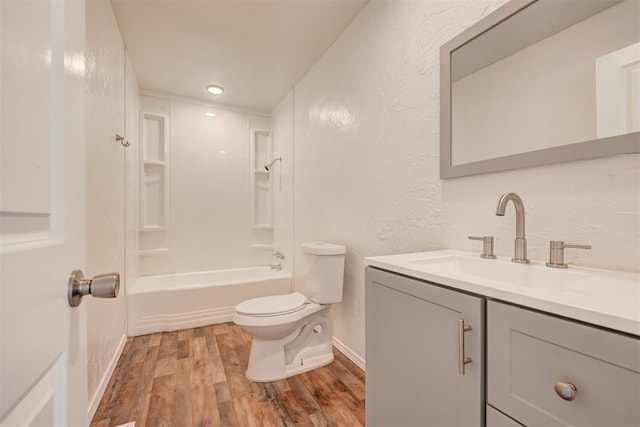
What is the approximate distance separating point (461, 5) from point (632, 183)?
955mm

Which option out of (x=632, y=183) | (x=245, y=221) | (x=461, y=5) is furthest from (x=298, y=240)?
(x=632, y=183)

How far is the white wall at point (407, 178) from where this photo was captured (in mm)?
823

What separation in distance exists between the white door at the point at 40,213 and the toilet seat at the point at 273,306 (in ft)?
3.89

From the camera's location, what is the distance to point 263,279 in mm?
2871

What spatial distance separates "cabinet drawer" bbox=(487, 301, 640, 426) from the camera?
0.44 m

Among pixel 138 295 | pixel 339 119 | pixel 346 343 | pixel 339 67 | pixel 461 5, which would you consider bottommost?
pixel 346 343

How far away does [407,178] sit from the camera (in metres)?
1.46

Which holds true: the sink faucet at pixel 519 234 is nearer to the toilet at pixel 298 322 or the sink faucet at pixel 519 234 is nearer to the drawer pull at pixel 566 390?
the drawer pull at pixel 566 390

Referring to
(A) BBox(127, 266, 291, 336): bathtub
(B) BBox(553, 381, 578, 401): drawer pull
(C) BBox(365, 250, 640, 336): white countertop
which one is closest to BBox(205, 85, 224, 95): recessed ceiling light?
(A) BBox(127, 266, 291, 336): bathtub

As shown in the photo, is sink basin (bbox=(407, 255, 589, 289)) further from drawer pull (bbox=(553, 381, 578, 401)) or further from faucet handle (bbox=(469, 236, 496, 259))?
drawer pull (bbox=(553, 381, 578, 401))

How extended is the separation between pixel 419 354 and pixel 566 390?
36 cm

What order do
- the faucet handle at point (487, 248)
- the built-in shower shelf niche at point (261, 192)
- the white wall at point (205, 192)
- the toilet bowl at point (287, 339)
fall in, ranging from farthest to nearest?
the built-in shower shelf niche at point (261, 192)
the white wall at point (205, 192)
the toilet bowl at point (287, 339)
the faucet handle at point (487, 248)

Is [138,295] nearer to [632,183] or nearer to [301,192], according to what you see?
[301,192]

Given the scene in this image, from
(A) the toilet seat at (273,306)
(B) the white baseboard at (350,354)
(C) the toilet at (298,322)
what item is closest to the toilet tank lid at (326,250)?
(C) the toilet at (298,322)
